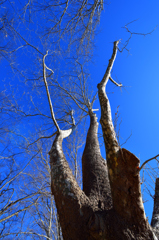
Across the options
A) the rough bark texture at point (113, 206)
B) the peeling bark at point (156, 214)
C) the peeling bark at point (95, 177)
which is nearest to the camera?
the rough bark texture at point (113, 206)

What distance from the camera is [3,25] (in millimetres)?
2336

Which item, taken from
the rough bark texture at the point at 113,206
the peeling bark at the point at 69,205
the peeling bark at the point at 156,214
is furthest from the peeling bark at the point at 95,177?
the peeling bark at the point at 156,214

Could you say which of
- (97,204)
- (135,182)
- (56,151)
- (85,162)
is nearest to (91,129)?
(85,162)

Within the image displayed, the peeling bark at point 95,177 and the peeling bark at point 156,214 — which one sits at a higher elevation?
the peeling bark at point 95,177

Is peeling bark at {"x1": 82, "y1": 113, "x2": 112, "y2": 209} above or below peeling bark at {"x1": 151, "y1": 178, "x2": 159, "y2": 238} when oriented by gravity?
above

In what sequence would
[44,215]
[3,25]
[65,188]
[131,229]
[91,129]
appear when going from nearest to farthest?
1. [131,229]
2. [65,188]
3. [3,25]
4. [91,129]
5. [44,215]

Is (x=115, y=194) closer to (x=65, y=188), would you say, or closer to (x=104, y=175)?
(x=65, y=188)

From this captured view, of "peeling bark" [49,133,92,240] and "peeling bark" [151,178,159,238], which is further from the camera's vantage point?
"peeling bark" [151,178,159,238]

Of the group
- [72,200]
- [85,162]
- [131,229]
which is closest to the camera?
[131,229]

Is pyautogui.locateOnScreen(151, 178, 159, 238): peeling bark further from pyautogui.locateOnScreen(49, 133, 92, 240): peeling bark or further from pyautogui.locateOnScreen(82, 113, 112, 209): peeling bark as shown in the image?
pyautogui.locateOnScreen(49, 133, 92, 240): peeling bark

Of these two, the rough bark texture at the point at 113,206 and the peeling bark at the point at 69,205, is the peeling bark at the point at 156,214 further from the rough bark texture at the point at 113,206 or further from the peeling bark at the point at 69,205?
the peeling bark at the point at 69,205

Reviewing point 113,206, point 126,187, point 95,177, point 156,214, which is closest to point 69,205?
point 113,206

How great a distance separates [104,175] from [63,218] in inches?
39.5

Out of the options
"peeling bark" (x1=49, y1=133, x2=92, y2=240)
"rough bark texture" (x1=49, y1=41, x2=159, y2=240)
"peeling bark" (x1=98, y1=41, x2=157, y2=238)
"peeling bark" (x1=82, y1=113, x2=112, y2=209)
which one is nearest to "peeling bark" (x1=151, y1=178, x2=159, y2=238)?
"rough bark texture" (x1=49, y1=41, x2=159, y2=240)
